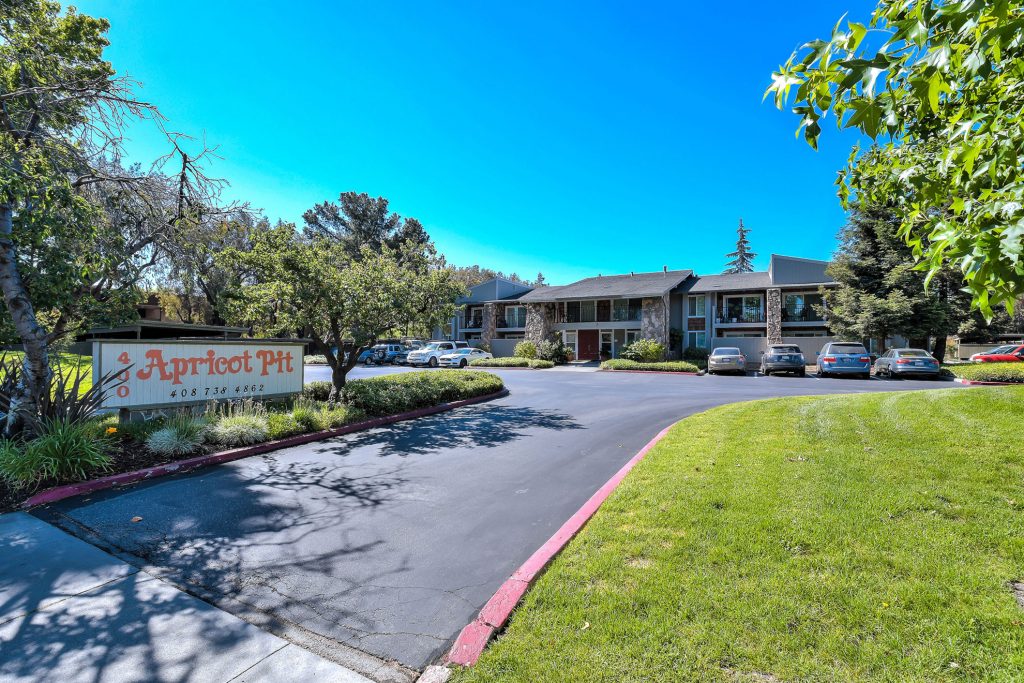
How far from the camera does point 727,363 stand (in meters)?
23.5

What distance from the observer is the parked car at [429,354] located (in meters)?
32.2

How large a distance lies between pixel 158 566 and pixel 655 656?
161 inches

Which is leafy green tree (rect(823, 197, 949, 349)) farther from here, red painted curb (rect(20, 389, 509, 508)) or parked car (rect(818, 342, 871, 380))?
red painted curb (rect(20, 389, 509, 508))

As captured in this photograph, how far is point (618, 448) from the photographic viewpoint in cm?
799

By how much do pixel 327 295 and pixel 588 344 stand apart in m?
26.7

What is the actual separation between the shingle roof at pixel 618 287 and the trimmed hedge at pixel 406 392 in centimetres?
1922

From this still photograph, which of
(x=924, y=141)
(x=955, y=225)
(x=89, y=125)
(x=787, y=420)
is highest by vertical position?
(x=89, y=125)

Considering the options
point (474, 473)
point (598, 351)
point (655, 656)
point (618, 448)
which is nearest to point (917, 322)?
point (598, 351)

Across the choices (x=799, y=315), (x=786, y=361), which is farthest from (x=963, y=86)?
(x=799, y=315)

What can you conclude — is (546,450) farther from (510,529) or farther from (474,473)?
(510,529)

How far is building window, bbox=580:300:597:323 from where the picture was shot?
117ft

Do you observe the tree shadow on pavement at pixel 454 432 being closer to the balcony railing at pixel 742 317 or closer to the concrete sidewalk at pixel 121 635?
the concrete sidewalk at pixel 121 635

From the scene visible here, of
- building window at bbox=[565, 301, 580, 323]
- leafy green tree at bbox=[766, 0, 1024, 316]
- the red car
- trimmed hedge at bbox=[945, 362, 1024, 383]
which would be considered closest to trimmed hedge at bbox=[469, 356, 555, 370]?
building window at bbox=[565, 301, 580, 323]

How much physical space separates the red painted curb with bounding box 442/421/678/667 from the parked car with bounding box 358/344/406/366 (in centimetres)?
3158
